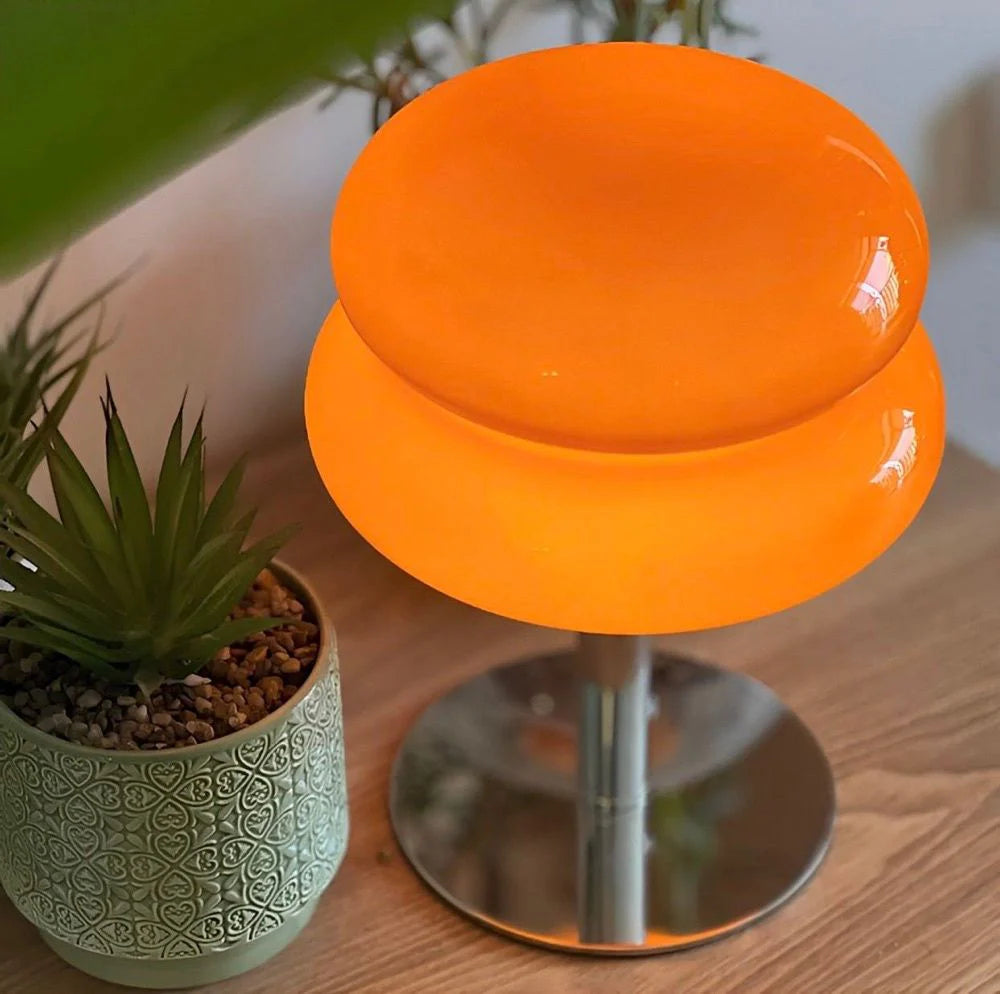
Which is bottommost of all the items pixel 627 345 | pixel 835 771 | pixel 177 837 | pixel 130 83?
pixel 835 771

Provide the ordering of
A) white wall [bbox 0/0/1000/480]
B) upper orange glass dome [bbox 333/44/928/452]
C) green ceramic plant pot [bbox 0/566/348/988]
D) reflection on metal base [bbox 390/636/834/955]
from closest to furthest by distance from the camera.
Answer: upper orange glass dome [bbox 333/44/928/452] < green ceramic plant pot [bbox 0/566/348/988] < reflection on metal base [bbox 390/636/834/955] < white wall [bbox 0/0/1000/480]

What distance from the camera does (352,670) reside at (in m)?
0.72

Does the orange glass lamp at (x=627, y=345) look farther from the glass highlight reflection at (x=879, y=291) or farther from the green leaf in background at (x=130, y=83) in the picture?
the green leaf in background at (x=130, y=83)

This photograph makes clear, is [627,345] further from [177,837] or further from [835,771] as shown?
[835,771]

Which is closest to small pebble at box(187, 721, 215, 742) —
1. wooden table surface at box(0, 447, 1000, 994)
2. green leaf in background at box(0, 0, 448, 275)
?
wooden table surface at box(0, 447, 1000, 994)

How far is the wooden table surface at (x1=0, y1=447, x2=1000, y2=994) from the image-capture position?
57 centimetres

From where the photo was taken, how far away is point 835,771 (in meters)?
0.67

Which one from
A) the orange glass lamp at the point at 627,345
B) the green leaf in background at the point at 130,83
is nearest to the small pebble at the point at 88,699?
the orange glass lamp at the point at 627,345

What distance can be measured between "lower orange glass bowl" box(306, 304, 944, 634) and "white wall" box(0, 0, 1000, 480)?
32 centimetres

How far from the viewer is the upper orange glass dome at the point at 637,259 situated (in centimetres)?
38

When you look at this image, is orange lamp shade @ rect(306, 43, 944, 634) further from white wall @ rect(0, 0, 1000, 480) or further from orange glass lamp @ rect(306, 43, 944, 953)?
white wall @ rect(0, 0, 1000, 480)

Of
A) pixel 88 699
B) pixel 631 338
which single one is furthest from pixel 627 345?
pixel 88 699

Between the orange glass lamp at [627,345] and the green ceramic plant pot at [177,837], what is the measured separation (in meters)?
0.10

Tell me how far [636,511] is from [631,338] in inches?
2.9
